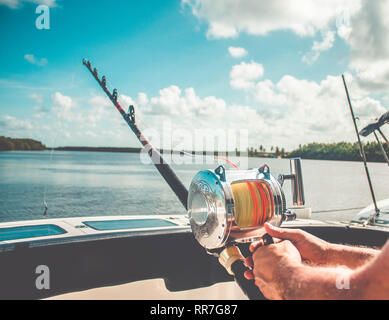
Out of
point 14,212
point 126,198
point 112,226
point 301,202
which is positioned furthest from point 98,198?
point 301,202

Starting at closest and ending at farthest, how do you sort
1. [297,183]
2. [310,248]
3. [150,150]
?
[310,248] < [297,183] < [150,150]

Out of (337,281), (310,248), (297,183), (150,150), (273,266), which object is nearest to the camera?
(337,281)

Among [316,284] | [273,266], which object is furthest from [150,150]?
[316,284]

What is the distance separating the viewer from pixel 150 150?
2121mm

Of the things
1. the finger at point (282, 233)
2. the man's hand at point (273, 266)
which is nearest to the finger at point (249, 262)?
the man's hand at point (273, 266)

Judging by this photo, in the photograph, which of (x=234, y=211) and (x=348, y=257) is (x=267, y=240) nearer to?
(x=234, y=211)

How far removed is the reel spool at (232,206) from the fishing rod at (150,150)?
24.7 inches

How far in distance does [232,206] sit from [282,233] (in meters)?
0.20

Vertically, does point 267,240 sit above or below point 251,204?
below

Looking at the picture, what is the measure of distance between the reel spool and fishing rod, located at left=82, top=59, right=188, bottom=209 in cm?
63

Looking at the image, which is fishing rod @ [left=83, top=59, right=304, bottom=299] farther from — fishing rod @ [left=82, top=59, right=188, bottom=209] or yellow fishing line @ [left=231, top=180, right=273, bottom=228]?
fishing rod @ [left=82, top=59, right=188, bottom=209]

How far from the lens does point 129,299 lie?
93.7 inches

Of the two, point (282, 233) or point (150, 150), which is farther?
point (150, 150)

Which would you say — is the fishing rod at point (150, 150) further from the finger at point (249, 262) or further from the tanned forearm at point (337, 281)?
the tanned forearm at point (337, 281)
